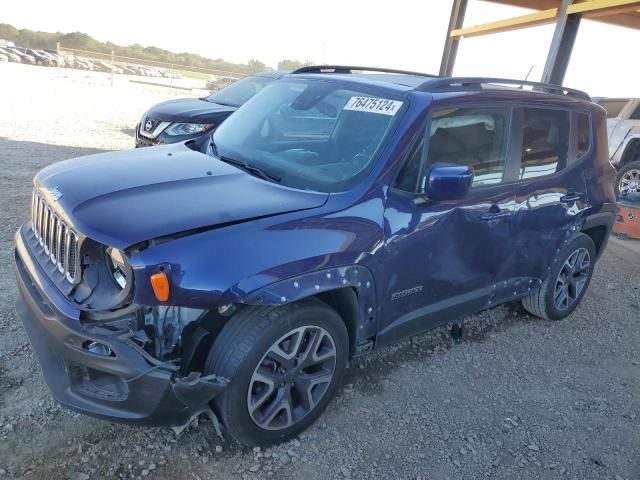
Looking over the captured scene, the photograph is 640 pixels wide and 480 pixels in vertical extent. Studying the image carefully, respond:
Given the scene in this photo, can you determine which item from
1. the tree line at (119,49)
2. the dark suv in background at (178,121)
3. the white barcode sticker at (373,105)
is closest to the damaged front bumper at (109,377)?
the white barcode sticker at (373,105)

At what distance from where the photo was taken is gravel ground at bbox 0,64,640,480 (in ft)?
8.41

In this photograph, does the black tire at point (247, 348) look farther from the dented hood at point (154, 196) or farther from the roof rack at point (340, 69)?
the roof rack at point (340, 69)

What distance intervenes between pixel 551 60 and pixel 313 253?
1090 cm

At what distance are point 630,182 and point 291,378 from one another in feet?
26.8

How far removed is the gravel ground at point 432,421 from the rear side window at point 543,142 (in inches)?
55.9

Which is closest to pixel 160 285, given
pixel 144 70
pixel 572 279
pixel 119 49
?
pixel 572 279

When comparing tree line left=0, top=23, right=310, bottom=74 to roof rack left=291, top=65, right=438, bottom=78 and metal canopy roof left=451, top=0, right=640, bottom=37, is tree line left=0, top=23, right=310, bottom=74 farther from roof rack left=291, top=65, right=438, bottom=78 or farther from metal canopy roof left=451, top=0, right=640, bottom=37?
roof rack left=291, top=65, right=438, bottom=78

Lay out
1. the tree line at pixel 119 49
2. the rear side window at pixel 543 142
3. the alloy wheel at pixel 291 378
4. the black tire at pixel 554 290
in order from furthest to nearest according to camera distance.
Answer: the tree line at pixel 119 49
the black tire at pixel 554 290
the rear side window at pixel 543 142
the alloy wheel at pixel 291 378

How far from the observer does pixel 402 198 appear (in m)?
2.85

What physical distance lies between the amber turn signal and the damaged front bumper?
0.25 metres

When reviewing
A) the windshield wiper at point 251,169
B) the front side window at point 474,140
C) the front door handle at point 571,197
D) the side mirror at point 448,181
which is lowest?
the front door handle at point 571,197

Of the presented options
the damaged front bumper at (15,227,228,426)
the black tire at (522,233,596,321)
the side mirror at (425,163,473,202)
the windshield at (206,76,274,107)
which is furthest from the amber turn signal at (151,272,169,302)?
the windshield at (206,76,274,107)

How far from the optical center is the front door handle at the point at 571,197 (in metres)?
3.95

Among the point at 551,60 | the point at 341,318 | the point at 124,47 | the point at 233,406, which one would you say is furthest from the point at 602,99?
the point at 124,47
